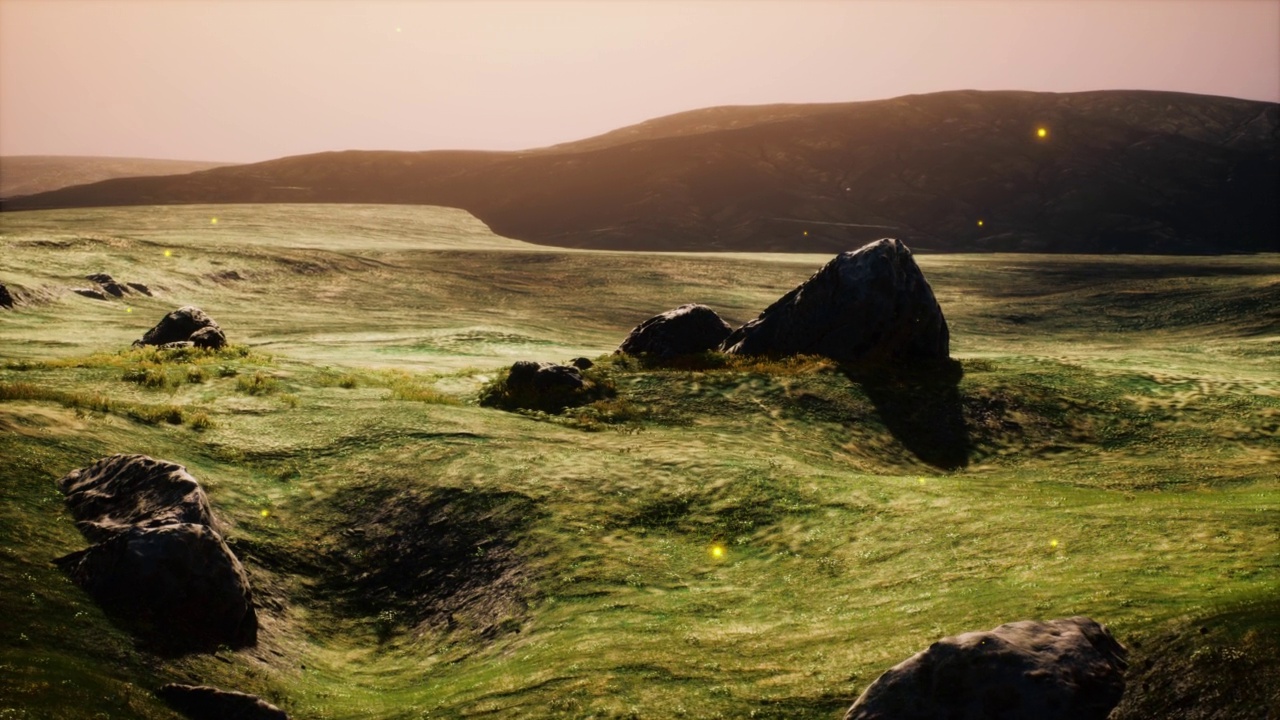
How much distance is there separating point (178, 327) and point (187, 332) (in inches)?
19.8

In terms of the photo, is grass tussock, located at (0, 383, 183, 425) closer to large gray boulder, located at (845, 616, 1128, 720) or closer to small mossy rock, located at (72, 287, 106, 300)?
large gray boulder, located at (845, 616, 1128, 720)

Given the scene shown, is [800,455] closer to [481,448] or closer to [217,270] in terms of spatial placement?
[481,448]

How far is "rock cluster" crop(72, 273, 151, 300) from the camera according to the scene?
6544 cm

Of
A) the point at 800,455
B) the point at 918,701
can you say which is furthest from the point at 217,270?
the point at 918,701

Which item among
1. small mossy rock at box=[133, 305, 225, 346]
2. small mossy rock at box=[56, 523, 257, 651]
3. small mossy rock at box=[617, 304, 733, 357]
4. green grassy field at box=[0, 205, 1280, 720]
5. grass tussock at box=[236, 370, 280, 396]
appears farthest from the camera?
small mossy rock at box=[133, 305, 225, 346]

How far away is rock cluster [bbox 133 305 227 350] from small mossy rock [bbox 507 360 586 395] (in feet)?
53.6

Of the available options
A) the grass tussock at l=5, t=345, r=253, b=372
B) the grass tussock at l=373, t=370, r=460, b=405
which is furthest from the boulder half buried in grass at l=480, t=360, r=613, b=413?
the grass tussock at l=5, t=345, r=253, b=372

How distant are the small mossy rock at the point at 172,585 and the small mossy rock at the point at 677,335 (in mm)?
24835

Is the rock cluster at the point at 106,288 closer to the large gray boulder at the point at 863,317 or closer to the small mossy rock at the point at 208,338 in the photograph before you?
the small mossy rock at the point at 208,338

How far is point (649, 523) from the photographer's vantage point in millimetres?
22031

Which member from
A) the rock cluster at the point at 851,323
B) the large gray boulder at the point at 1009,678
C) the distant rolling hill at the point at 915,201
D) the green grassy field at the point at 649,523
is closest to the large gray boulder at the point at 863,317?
the rock cluster at the point at 851,323

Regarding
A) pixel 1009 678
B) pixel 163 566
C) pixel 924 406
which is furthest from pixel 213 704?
pixel 924 406

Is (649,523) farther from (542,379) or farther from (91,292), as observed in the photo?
(91,292)

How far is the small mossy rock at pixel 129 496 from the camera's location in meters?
17.5
